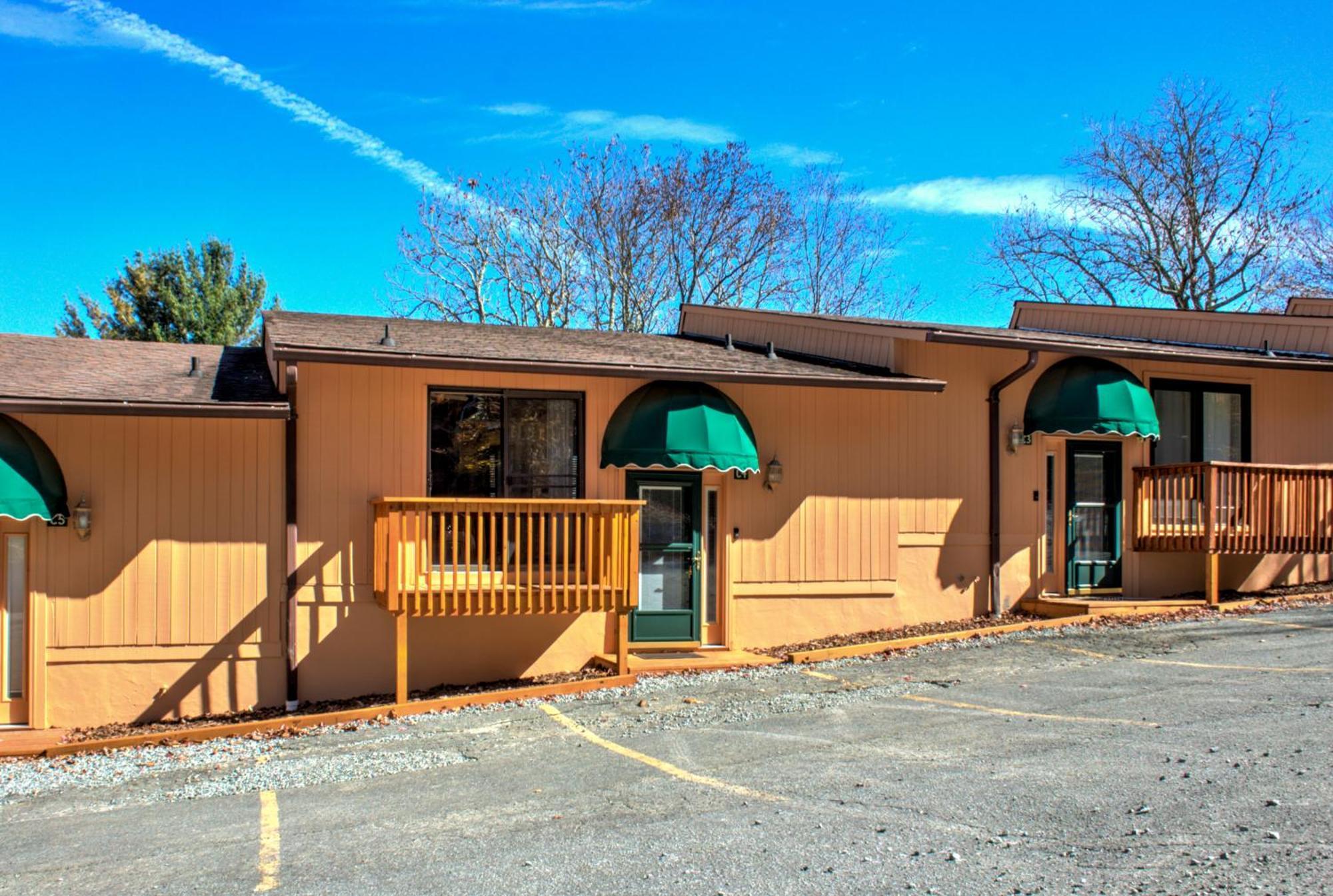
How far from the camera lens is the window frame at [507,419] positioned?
37.3ft

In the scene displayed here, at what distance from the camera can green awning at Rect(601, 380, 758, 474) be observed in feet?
37.3

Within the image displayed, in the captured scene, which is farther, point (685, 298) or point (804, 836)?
point (685, 298)

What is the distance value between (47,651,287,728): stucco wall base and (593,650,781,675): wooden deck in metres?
3.49

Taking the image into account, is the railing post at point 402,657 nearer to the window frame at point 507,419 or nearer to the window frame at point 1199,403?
the window frame at point 507,419

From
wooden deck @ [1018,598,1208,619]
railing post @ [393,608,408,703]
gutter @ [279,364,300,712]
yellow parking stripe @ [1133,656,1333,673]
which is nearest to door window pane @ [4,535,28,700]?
gutter @ [279,364,300,712]

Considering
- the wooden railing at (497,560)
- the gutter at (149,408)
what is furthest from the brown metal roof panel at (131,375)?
the wooden railing at (497,560)

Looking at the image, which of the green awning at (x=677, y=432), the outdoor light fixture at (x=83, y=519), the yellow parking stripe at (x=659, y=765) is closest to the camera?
the yellow parking stripe at (x=659, y=765)

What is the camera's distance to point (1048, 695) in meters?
9.05

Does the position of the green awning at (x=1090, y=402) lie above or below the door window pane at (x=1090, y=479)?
above

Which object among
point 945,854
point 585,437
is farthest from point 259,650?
point 945,854

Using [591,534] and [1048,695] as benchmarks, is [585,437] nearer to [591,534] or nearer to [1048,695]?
[591,534]

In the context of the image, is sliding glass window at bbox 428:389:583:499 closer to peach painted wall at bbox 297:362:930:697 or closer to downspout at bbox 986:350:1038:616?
peach painted wall at bbox 297:362:930:697

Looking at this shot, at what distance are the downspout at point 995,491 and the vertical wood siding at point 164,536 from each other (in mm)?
8407

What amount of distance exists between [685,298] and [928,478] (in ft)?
59.5
